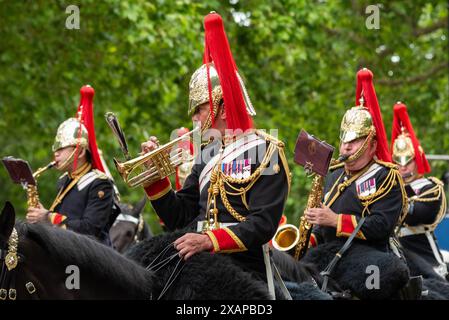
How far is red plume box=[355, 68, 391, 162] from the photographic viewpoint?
7.91 meters

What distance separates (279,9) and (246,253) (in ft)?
37.8

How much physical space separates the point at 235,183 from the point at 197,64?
32.3 feet

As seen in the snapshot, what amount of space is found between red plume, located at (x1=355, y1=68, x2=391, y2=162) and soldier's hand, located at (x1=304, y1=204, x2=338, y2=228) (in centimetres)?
77

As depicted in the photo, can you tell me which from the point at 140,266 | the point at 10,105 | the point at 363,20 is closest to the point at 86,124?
the point at 140,266

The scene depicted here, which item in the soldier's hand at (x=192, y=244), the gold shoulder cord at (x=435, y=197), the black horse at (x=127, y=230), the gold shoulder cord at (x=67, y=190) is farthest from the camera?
the black horse at (x=127, y=230)

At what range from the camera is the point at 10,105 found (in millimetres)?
16406

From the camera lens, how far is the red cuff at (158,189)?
5.84 meters

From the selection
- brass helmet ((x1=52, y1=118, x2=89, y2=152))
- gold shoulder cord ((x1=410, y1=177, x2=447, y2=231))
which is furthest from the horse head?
gold shoulder cord ((x1=410, y1=177, x2=447, y2=231))

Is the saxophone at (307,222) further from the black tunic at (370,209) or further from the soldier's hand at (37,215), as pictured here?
the soldier's hand at (37,215)

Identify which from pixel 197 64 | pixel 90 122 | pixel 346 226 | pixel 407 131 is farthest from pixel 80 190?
pixel 197 64

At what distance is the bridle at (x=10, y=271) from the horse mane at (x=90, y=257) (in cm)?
14

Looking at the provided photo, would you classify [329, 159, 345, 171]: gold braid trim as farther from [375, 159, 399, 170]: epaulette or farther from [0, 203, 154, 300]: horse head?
[0, 203, 154, 300]: horse head

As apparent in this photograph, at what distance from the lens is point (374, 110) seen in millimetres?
8023

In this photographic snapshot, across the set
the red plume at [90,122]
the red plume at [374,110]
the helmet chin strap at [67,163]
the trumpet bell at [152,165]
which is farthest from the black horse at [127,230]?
the trumpet bell at [152,165]
